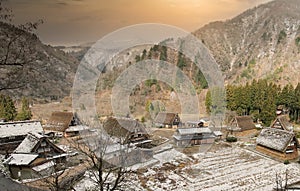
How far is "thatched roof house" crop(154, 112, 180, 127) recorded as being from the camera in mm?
47553

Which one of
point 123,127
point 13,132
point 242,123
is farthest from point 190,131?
point 13,132

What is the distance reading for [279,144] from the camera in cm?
3178

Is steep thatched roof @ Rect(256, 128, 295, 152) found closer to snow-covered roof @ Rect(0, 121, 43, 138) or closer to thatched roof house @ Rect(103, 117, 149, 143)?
thatched roof house @ Rect(103, 117, 149, 143)

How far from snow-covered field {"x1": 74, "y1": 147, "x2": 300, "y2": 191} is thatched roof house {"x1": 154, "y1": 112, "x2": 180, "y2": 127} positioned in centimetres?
1410

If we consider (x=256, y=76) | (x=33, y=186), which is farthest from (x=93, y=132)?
(x=256, y=76)

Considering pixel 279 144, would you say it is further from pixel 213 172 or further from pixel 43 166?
pixel 43 166

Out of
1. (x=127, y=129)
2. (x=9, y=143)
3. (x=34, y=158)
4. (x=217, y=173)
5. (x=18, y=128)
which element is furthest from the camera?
(x=127, y=129)

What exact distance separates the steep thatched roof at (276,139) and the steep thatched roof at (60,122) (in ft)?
88.0

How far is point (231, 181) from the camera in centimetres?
2452

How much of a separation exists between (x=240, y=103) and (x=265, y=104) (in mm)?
5673

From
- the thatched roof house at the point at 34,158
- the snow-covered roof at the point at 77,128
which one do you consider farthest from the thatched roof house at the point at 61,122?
the thatched roof house at the point at 34,158

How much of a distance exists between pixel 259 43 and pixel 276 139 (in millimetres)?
96519

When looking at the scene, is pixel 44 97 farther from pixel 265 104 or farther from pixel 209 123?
pixel 265 104

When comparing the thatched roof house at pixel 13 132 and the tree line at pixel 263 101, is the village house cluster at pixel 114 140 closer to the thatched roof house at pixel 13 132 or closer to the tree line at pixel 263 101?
the thatched roof house at pixel 13 132
